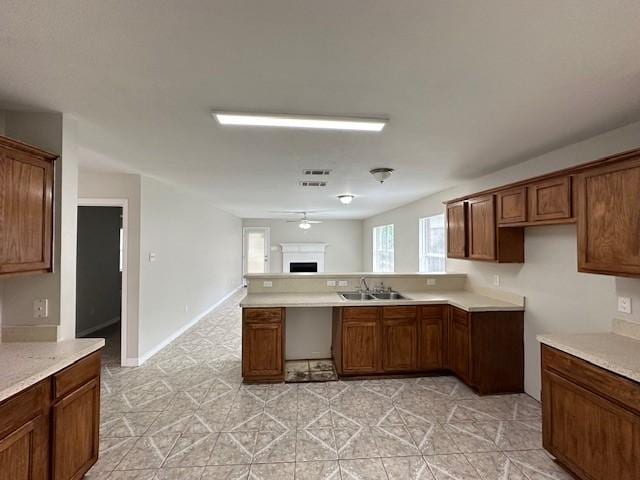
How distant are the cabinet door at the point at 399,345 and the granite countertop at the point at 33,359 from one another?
2.77 meters

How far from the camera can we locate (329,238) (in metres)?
10.6

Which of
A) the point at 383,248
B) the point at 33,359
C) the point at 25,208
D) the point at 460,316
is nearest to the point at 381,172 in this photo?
the point at 460,316

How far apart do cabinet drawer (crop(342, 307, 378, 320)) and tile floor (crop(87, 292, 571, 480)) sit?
738mm

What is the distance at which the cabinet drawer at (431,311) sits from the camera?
3578mm

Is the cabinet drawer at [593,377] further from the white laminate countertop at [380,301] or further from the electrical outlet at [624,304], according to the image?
the white laminate countertop at [380,301]

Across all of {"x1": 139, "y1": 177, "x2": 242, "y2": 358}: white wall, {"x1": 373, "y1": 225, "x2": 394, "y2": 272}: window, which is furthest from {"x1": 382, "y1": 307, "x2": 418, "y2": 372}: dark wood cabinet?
{"x1": 373, "y1": 225, "x2": 394, "y2": 272}: window

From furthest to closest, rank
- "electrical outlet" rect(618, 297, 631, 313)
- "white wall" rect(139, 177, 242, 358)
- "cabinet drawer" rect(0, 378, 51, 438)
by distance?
1. "white wall" rect(139, 177, 242, 358)
2. "electrical outlet" rect(618, 297, 631, 313)
3. "cabinet drawer" rect(0, 378, 51, 438)

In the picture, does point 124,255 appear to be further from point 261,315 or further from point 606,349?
point 606,349

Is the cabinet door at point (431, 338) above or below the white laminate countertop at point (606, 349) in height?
below

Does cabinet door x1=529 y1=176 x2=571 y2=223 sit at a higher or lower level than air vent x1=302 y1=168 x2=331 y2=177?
lower

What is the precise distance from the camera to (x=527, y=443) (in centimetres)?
238

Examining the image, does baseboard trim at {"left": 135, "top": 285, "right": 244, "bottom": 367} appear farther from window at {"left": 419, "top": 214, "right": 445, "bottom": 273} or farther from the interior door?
window at {"left": 419, "top": 214, "right": 445, "bottom": 273}

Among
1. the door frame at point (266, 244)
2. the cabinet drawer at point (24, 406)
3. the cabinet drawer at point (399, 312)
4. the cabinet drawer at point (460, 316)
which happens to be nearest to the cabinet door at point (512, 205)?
the cabinet drawer at point (460, 316)

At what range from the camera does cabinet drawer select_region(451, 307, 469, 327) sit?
3.22m
